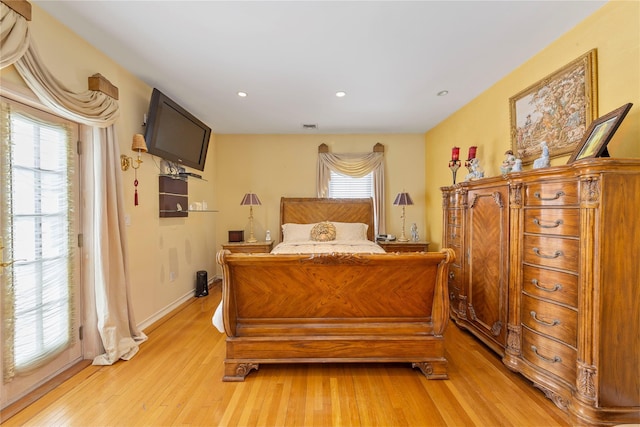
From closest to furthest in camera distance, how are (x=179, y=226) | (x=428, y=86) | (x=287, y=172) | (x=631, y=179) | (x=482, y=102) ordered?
1. (x=631, y=179)
2. (x=428, y=86)
3. (x=482, y=102)
4. (x=179, y=226)
5. (x=287, y=172)

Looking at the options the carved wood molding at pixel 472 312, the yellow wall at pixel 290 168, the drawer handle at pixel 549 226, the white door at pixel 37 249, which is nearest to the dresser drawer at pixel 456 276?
the carved wood molding at pixel 472 312

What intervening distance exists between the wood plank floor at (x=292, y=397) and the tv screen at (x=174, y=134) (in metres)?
2.28

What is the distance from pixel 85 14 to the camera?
199 cm

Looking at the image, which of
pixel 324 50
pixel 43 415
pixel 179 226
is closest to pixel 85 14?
pixel 324 50

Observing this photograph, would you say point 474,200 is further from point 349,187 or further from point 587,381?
point 349,187

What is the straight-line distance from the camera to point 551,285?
1862 millimetres

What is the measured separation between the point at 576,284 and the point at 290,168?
13.9 ft

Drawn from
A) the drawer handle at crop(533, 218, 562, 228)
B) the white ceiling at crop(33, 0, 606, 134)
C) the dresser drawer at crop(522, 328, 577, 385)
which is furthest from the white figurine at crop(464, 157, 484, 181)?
the dresser drawer at crop(522, 328, 577, 385)

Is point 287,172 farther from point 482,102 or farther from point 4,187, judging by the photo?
point 4,187

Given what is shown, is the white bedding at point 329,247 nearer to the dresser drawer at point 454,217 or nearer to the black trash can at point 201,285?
the dresser drawer at point 454,217

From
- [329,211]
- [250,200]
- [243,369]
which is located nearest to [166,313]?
[243,369]

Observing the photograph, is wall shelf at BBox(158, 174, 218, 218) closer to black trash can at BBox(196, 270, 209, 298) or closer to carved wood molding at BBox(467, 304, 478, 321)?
black trash can at BBox(196, 270, 209, 298)

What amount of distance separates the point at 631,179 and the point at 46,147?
4.06 metres

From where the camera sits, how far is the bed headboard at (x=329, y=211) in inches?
191
